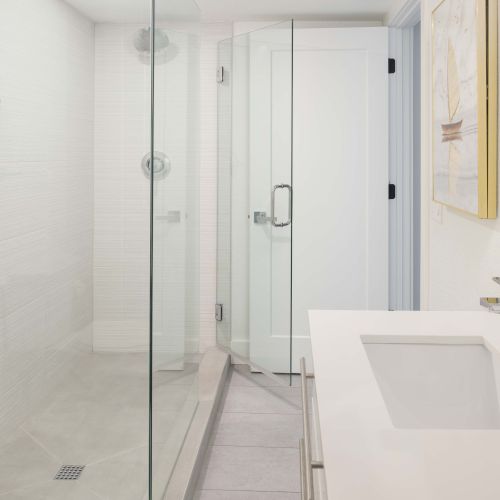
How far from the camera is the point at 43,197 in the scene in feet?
4.26

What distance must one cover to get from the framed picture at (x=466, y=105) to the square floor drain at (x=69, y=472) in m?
1.33

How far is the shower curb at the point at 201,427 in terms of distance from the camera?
7.26ft

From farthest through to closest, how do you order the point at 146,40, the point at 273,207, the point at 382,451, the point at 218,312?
the point at 218,312 → the point at 273,207 → the point at 146,40 → the point at 382,451

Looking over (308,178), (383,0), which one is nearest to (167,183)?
(308,178)

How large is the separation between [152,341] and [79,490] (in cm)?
58

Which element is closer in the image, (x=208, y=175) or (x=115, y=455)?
(x=115, y=455)

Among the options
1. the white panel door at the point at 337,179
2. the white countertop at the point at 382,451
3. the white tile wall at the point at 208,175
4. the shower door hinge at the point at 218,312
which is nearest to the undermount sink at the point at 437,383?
the white countertop at the point at 382,451

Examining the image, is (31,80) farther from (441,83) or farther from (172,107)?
(441,83)

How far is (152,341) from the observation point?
76.0 inches

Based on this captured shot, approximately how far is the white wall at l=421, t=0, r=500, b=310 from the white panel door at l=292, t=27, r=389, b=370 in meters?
0.92

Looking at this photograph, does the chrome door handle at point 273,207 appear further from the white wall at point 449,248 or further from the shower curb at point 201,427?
the shower curb at point 201,427

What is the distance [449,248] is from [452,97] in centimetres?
59

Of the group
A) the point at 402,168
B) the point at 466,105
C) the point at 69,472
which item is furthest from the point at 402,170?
the point at 69,472

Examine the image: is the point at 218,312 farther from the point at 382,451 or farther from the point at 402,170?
the point at 382,451
